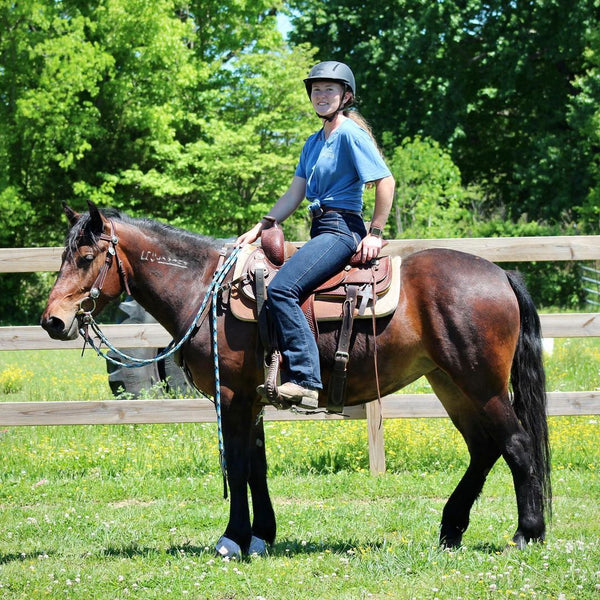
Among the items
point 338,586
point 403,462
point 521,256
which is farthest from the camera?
point 403,462

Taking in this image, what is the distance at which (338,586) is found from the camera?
168 inches

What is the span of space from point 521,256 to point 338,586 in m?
3.30

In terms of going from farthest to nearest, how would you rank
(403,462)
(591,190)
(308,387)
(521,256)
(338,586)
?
1. (591,190)
2. (403,462)
3. (521,256)
4. (308,387)
5. (338,586)

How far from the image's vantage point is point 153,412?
690 centimetres

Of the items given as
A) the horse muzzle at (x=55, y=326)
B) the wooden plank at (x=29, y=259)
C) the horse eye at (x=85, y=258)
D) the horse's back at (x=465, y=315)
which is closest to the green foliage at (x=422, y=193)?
the wooden plank at (x=29, y=259)

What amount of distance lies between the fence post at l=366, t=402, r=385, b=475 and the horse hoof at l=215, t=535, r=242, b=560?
2.25 m

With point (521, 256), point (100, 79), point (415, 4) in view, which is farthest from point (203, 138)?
point (521, 256)

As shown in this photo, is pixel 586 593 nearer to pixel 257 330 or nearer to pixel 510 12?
pixel 257 330

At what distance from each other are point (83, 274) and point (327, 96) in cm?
180

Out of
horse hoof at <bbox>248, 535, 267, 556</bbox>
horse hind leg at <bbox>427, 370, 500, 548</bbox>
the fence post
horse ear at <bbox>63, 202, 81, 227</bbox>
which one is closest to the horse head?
horse ear at <bbox>63, 202, 81, 227</bbox>

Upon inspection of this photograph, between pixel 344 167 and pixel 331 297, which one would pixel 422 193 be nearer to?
pixel 344 167

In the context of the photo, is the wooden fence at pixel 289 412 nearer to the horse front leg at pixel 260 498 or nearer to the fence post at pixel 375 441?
the fence post at pixel 375 441

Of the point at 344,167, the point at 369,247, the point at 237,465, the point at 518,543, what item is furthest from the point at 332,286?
the point at 518,543

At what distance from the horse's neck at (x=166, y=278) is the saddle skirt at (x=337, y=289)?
0.28m
